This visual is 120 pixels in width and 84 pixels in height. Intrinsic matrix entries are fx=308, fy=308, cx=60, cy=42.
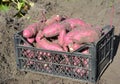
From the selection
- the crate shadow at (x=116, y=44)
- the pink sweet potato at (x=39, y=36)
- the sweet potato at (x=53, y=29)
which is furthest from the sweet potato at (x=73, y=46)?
the crate shadow at (x=116, y=44)

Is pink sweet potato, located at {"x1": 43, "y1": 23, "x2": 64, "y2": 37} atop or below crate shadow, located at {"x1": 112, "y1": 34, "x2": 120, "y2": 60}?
atop

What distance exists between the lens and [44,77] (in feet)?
8.54

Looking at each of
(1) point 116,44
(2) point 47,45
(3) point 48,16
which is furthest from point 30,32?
(3) point 48,16

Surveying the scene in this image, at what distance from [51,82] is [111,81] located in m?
0.49

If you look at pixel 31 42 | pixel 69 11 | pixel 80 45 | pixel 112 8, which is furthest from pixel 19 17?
pixel 80 45

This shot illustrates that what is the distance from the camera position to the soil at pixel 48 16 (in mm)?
2576

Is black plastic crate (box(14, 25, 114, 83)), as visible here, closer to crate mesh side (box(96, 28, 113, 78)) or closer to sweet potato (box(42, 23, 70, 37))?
crate mesh side (box(96, 28, 113, 78))

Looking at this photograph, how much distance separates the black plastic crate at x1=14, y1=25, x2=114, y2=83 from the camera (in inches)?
91.7

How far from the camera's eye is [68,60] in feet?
7.86

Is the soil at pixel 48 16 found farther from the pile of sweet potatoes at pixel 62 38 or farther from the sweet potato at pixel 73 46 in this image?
the sweet potato at pixel 73 46

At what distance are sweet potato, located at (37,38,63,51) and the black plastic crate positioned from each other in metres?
0.05

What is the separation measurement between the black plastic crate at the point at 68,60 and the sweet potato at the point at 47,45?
0.05 metres

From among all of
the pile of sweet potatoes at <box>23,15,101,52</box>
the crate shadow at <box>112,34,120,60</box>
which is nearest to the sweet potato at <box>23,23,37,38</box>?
the pile of sweet potatoes at <box>23,15,101,52</box>

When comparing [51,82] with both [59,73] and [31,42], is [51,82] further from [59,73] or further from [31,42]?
[31,42]
